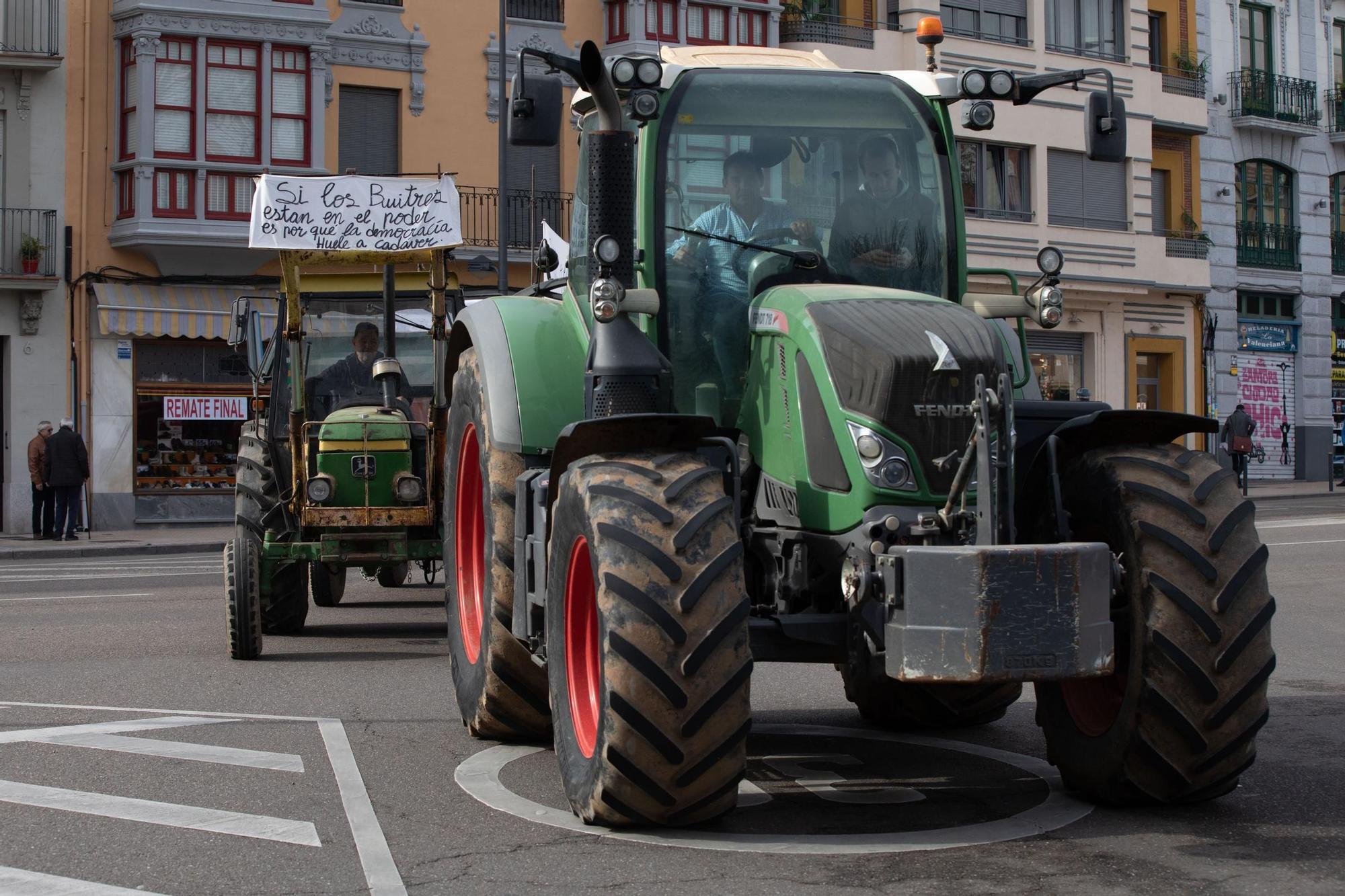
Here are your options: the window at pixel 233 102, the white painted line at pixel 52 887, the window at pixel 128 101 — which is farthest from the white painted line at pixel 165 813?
the window at pixel 128 101

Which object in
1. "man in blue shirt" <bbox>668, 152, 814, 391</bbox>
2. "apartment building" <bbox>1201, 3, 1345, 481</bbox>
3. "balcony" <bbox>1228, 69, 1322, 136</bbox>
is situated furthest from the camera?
"balcony" <bbox>1228, 69, 1322, 136</bbox>

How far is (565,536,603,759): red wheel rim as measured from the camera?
6520 mm

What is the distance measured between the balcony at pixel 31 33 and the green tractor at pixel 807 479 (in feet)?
78.0

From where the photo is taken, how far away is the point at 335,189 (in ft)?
43.2

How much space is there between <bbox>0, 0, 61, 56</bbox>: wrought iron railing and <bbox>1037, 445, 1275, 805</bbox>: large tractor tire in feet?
88.6

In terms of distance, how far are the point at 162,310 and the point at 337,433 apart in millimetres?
19167

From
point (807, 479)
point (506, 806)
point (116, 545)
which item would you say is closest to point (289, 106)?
point (116, 545)

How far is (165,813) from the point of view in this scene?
6766mm

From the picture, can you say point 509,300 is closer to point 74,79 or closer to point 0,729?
point 0,729

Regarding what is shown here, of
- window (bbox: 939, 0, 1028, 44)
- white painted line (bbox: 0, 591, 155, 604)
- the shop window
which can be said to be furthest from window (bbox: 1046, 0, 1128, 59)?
white painted line (bbox: 0, 591, 155, 604)

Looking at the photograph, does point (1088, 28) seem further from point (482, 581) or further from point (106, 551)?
point (482, 581)

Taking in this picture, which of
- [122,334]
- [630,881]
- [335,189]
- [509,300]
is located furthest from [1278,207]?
[630,881]

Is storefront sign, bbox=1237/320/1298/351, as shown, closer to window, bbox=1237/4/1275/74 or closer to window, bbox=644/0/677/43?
window, bbox=1237/4/1275/74

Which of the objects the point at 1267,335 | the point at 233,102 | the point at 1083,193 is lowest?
the point at 1267,335
